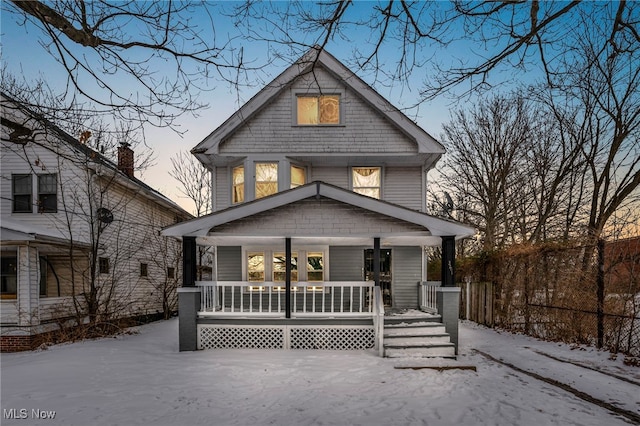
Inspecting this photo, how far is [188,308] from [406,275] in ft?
22.6

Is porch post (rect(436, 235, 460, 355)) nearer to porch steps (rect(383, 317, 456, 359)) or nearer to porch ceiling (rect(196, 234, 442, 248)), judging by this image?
porch steps (rect(383, 317, 456, 359))

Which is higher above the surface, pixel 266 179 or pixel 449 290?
pixel 266 179

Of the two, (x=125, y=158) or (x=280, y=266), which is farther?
(x=125, y=158)

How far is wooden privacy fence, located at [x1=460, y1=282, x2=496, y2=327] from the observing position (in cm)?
1247

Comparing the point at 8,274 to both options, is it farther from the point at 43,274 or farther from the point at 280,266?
the point at 280,266

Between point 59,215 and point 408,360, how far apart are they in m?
12.9

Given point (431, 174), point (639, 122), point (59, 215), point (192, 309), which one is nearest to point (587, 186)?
point (639, 122)

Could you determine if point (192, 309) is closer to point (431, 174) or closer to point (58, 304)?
point (58, 304)

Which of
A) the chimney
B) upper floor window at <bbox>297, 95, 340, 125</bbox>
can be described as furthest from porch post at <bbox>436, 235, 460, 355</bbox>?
the chimney

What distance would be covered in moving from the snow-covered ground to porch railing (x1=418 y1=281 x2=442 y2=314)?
5.75 ft

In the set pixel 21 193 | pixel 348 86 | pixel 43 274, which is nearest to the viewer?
pixel 348 86

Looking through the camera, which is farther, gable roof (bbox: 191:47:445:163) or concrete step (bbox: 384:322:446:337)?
gable roof (bbox: 191:47:445:163)

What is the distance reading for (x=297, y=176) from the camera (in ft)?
39.2

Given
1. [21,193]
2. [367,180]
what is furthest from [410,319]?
[21,193]
